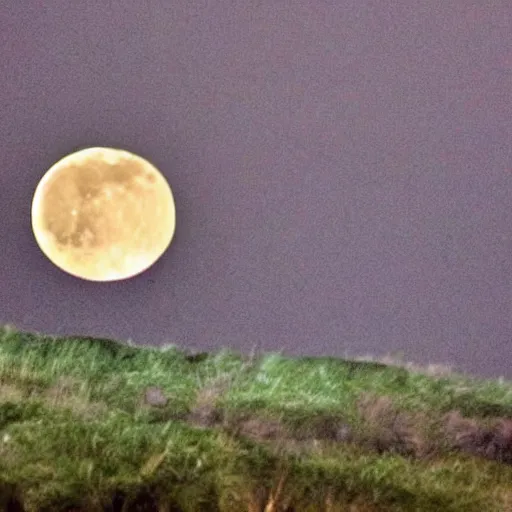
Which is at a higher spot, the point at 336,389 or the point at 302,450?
the point at 336,389

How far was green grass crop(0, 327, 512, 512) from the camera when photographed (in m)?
0.65

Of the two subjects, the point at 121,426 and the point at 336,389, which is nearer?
the point at 121,426

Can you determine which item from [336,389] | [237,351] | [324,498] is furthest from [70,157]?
[324,498]

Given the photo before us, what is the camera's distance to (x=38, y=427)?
69 centimetres

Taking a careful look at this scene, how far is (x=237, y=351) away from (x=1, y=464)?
0.34 m

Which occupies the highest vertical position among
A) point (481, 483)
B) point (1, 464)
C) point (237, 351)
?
point (237, 351)

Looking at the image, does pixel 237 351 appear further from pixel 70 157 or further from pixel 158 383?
pixel 70 157

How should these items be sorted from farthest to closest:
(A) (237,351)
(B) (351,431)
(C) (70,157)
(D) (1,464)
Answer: (C) (70,157)
(A) (237,351)
(B) (351,431)
(D) (1,464)

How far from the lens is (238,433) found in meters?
0.73

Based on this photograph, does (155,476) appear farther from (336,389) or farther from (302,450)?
(336,389)

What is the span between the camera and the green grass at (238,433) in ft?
2.15

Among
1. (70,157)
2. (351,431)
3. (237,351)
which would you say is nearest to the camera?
(351,431)

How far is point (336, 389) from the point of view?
843 mm

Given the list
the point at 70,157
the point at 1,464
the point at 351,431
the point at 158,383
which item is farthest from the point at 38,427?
the point at 70,157
